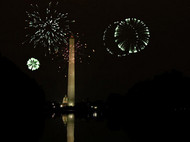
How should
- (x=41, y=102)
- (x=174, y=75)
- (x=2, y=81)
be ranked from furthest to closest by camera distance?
(x=174, y=75) → (x=41, y=102) → (x=2, y=81)

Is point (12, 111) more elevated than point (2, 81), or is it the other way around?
point (2, 81)

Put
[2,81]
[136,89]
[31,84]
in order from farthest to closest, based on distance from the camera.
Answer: [136,89]
[31,84]
[2,81]

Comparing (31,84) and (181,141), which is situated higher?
(31,84)

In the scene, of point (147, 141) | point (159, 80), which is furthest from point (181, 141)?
point (159, 80)

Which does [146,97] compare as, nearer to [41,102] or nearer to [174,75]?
[174,75]

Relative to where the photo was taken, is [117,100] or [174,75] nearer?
[174,75]

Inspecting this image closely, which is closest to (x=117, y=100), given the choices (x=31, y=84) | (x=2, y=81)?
(x=31, y=84)

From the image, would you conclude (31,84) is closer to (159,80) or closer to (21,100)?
(21,100)

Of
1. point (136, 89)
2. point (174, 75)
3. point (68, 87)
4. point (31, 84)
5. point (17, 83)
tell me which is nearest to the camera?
point (17, 83)

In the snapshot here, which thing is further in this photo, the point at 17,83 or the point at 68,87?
the point at 68,87
